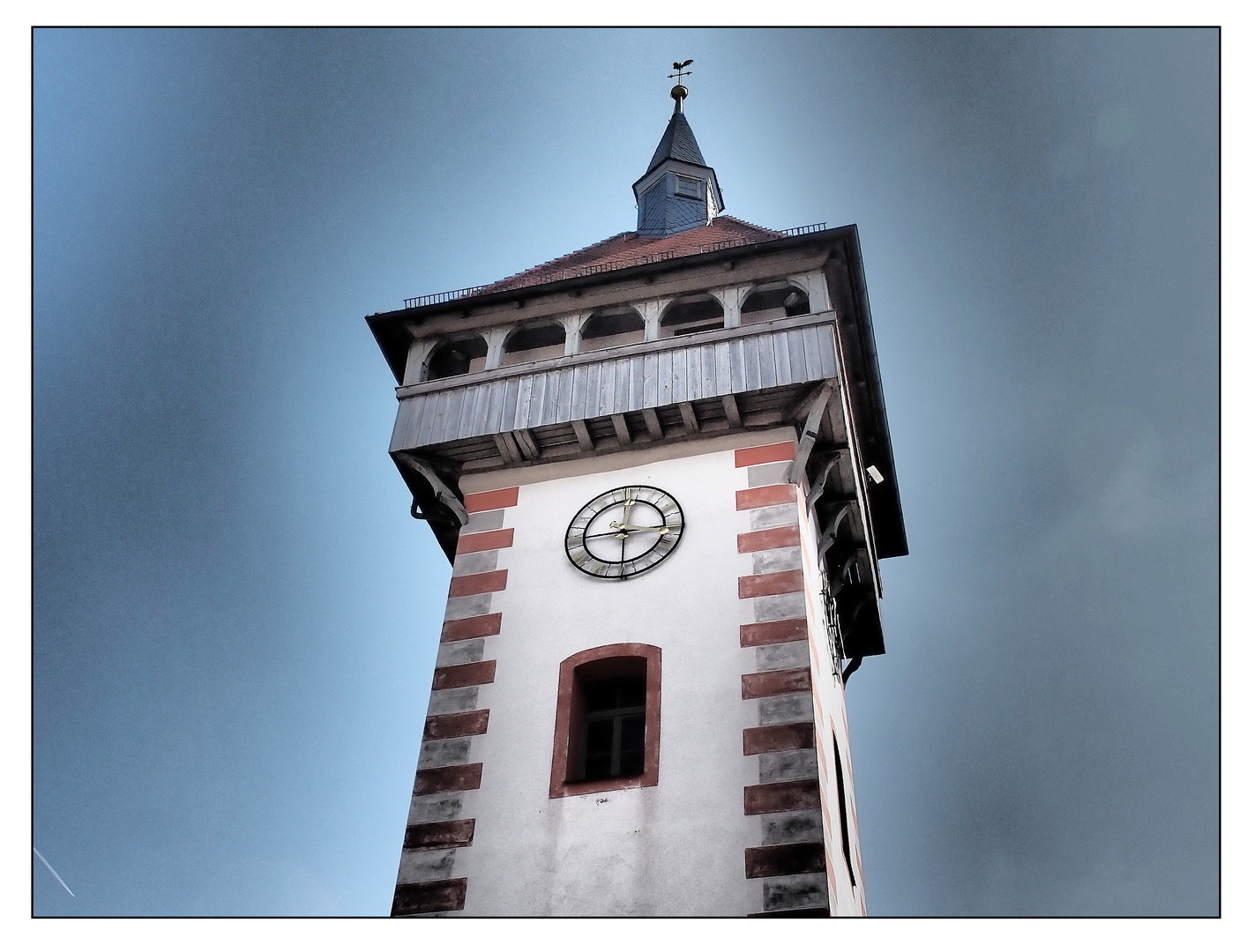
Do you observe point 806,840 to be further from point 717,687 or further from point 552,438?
point 552,438

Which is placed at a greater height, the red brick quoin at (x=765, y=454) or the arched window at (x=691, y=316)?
the arched window at (x=691, y=316)

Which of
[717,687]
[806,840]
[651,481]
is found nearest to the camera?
[806,840]

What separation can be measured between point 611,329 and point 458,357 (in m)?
2.40

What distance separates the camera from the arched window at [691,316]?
20.1m

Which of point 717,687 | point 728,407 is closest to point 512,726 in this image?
point 717,687

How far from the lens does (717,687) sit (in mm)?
15602

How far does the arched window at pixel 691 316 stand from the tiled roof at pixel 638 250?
70 centimetres

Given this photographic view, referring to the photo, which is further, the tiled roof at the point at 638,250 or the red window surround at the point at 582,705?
the tiled roof at the point at 638,250

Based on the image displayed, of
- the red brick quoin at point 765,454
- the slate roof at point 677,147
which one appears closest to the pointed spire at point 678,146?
the slate roof at point 677,147

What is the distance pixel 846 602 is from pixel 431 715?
778 centimetres

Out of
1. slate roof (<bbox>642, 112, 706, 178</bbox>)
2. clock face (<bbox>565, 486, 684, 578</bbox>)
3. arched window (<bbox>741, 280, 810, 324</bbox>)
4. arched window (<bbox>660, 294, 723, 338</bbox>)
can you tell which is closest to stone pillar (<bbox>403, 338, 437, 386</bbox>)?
arched window (<bbox>660, 294, 723, 338</bbox>)

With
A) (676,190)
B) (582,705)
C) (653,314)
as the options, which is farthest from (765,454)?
(676,190)

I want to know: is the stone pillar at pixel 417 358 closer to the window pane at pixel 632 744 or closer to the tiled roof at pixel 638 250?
the tiled roof at pixel 638 250

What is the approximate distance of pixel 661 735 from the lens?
15312mm
